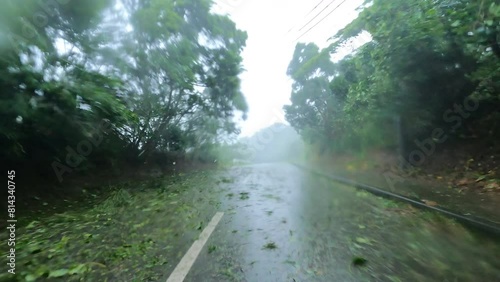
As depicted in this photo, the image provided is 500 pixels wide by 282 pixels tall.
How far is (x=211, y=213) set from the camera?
720 cm

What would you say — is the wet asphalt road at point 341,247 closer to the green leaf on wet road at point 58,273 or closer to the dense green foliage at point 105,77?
the green leaf on wet road at point 58,273

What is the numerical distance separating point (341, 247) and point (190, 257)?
215cm

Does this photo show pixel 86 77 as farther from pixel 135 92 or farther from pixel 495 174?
pixel 495 174

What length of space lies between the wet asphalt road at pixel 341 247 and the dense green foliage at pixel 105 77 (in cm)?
432

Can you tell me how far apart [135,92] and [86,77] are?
7514 millimetres

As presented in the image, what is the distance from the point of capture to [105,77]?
8.38 meters

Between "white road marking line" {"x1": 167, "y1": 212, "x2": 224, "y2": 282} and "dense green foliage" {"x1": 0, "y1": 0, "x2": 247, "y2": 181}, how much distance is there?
4137 millimetres

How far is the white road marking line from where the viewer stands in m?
3.63

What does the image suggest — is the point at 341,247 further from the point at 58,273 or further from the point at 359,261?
the point at 58,273

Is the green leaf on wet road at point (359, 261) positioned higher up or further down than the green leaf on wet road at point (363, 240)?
higher up

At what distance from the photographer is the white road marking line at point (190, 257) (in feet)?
11.9

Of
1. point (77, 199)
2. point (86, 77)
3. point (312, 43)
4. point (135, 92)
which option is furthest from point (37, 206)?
point (312, 43)

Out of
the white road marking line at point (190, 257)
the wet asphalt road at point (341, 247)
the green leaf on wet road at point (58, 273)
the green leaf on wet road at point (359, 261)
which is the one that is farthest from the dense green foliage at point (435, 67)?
the green leaf on wet road at point (58, 273)

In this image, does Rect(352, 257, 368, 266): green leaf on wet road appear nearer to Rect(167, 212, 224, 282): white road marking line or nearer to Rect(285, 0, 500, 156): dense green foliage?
Rect(167, 212, 224, 282): white road marking line
